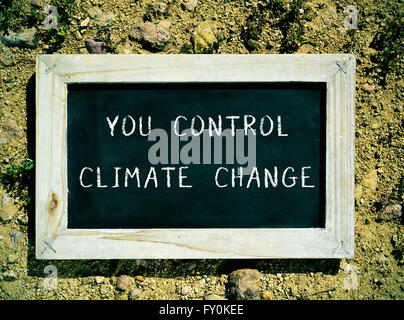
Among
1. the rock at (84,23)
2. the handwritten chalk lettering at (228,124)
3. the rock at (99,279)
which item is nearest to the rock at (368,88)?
the handwritten chalk lettering at (228,124)

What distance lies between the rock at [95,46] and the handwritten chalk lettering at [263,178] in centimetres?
123

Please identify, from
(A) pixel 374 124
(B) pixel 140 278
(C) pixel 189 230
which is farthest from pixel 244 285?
(A) pixel 374 124

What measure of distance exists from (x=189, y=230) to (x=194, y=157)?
51 centimetres

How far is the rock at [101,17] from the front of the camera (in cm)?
222

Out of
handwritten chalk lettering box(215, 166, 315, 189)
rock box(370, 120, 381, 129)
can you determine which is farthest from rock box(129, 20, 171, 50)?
rock box(370, 120, 381, 129)

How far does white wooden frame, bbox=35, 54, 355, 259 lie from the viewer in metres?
2.01

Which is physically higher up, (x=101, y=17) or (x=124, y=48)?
(x=101, y=17)

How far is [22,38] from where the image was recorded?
7.23 ft

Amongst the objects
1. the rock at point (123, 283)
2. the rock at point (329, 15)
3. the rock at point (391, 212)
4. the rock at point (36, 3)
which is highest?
the rock at point (36, 3)

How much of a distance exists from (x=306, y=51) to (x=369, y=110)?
649 mm

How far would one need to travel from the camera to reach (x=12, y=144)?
221 centimetres

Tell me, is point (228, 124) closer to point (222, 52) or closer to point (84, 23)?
point (222, 52)

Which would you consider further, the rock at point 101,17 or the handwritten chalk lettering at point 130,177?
the rock at point 101,17

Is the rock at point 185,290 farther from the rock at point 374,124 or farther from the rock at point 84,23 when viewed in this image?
the rock at point 84,23
